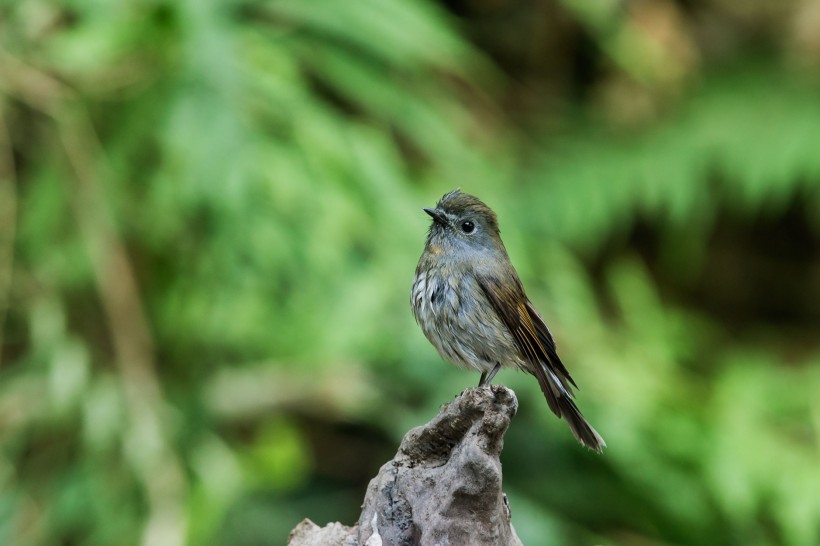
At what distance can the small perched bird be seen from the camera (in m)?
3.23

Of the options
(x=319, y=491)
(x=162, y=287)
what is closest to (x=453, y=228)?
(x=162, y=287)

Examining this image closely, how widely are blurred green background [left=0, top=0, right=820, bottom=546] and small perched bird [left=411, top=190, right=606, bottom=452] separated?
113cm

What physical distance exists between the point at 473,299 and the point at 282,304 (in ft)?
6.14

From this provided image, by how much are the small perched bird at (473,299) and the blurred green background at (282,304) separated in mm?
1131

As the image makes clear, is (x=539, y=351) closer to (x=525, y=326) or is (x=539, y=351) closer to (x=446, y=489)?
(x=525, y=326)

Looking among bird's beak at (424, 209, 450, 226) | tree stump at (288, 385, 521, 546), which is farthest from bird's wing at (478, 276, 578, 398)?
tree stump at (288, 385, 521, 546)

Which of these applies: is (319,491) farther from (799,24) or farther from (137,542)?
(799,24)

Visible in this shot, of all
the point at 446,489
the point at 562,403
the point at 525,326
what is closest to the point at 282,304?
the point at 525,326

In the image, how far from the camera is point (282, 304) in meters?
5.02

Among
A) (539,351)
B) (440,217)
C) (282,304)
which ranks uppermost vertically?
(282,304)

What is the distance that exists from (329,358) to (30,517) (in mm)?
1462

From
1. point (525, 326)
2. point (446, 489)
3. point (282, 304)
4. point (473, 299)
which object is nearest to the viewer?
point (446, 489)

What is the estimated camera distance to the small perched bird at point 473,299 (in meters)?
3.23

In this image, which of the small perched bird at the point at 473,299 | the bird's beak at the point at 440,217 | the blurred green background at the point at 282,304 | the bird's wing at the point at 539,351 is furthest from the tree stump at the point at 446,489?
the blurred green background at the point at 282,304
